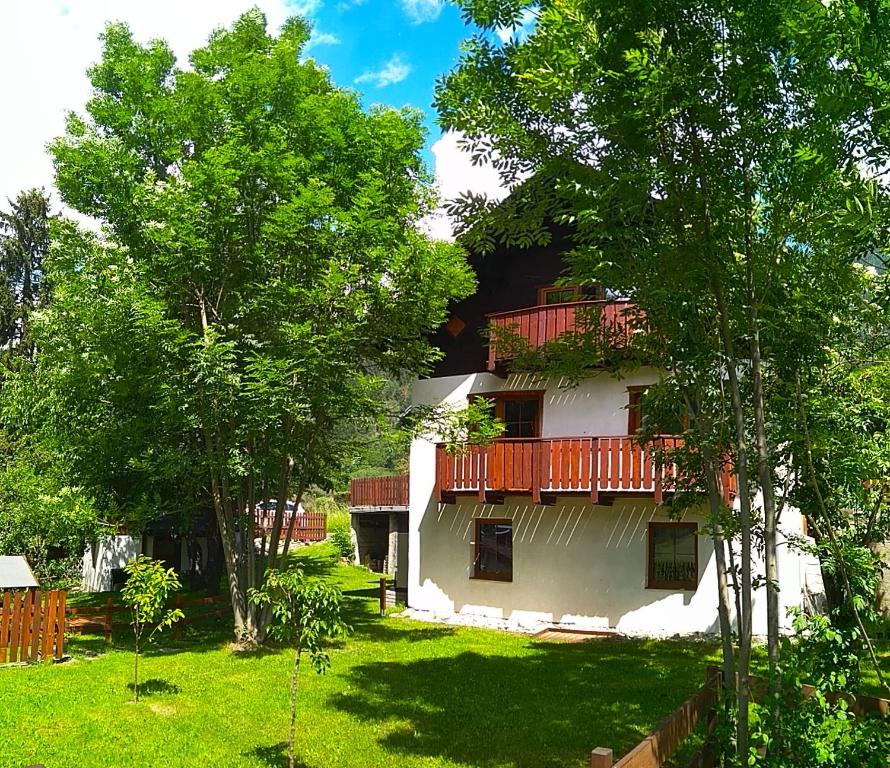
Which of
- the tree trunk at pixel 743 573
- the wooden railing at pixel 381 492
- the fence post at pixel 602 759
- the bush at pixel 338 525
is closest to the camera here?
the fence post at pixel 602 759

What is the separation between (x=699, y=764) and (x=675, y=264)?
3.59 metres

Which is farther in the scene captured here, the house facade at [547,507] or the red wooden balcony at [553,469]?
the house facade at [547,507]

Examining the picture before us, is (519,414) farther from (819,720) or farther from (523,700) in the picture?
(819,720)

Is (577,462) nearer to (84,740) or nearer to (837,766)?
(84,740)

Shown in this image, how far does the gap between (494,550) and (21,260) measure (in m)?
26.5

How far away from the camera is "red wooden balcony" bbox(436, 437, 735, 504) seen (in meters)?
16.1

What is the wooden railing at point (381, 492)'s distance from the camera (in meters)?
28.6

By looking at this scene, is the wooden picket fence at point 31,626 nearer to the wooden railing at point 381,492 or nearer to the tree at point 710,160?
the tree at point 710,160

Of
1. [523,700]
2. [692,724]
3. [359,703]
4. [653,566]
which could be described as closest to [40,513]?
[359,703]

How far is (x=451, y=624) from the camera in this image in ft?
61.5

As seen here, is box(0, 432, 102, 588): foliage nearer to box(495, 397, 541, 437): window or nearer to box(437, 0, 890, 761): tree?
box(495, 397, 541, 437): window

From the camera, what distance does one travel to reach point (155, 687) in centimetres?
1169

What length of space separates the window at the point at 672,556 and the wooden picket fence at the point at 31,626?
11536 millimetres

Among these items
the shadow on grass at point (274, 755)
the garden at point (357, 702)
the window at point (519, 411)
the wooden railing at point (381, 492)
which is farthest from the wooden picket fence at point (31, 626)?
the wooden railing at point (381, 492)
